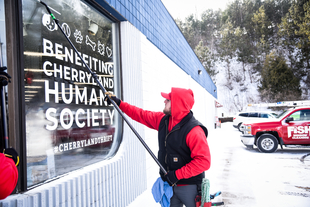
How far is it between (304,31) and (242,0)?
2548cm

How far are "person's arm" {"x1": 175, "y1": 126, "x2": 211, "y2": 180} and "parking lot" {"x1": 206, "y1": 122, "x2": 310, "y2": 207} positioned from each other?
242cm

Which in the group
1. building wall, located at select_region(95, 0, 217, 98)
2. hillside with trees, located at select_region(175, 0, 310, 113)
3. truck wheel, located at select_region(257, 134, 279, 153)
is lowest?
truck wheel, located at select_region(257, 134, 279, 153)

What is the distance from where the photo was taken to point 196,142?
2084mm

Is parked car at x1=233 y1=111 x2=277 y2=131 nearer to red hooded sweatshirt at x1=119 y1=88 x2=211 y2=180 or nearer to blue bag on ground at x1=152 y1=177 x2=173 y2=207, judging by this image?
red hooded sweatshirt at x1=119 y1=88 x2=211 y2=180

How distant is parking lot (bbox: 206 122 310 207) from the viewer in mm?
4113

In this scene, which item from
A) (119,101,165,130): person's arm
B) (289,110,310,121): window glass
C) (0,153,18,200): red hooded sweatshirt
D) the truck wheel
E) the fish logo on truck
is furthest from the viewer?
the truck wheel

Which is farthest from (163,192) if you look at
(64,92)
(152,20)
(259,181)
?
(152,20)

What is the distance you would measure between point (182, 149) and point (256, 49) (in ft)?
182

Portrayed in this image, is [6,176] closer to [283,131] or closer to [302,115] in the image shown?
[283,131]

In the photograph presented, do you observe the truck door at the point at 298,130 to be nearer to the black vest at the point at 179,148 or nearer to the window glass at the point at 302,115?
the window glass at the point at 302,115

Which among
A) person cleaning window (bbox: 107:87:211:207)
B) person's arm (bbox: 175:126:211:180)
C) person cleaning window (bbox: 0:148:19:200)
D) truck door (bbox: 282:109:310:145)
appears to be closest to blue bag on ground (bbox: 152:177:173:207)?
person cleaning window (bbox: 107:87:211:207)

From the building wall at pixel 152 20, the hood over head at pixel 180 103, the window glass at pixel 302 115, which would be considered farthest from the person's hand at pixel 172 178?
the window glass at pixel 302 115

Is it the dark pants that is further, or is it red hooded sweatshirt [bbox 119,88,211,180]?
the dark pants

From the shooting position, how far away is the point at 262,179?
17.5 ft
